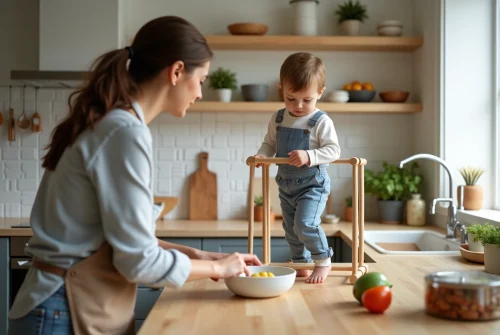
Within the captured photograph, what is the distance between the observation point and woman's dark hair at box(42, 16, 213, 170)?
1.68 meters

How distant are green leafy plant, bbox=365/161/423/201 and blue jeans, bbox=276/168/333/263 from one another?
1.87 m

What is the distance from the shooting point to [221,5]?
15.2 ft

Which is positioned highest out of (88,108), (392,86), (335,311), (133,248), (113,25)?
(113,25)

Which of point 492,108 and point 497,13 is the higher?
point 497,13

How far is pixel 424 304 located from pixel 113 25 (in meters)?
2.97

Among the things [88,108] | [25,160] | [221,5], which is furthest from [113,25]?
[88,108]

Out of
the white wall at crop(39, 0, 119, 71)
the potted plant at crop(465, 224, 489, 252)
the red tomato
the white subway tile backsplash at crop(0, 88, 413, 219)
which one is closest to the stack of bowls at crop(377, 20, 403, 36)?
the white subway tile backsplash at crop(0, 88, 413, 219)

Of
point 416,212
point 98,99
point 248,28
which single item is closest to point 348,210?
point 416,212

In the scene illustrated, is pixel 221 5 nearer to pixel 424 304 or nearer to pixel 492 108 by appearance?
pixel 492 108

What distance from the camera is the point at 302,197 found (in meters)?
2.45

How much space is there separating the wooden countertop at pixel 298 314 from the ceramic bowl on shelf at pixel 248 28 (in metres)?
2.31

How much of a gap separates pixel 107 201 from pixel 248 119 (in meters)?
3.08

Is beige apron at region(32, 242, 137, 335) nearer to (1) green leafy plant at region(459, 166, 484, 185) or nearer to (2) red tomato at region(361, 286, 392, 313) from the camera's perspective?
(2) red tomato at region(361, 286, 392, 313)

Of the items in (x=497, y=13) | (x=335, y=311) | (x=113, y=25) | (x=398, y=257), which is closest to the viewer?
(x=335, y=311)
